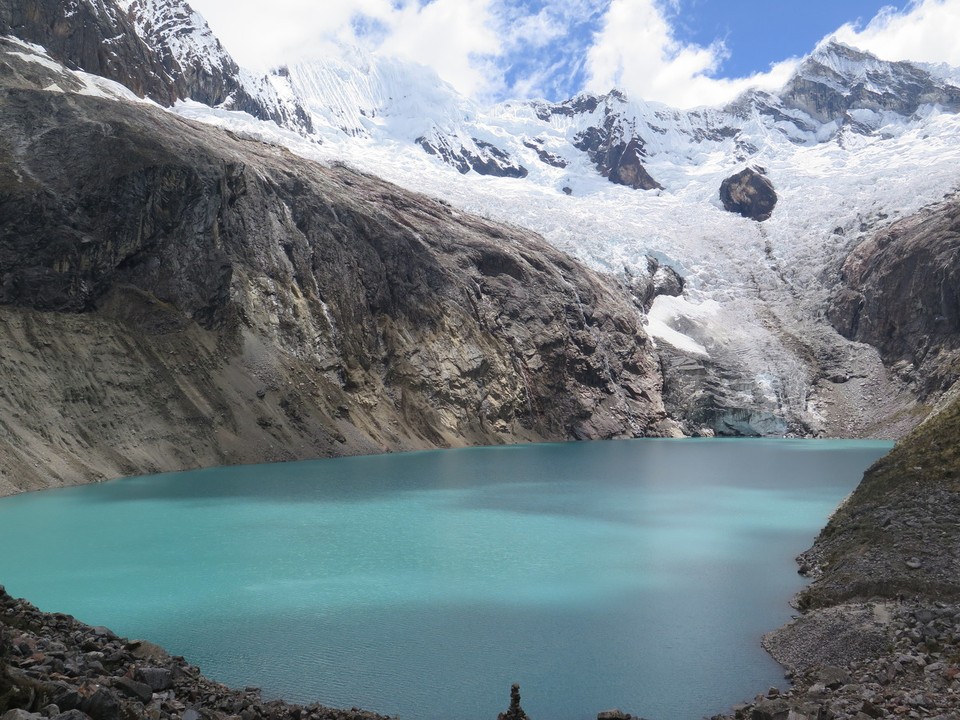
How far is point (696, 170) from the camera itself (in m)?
151

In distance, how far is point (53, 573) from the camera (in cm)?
1803

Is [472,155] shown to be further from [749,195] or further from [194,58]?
[194,58]

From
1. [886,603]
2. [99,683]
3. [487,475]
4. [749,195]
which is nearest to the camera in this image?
[99,683]

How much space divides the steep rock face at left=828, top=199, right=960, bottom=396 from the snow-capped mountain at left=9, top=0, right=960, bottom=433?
2.29 meters

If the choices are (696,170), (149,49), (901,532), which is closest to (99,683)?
(901,532)

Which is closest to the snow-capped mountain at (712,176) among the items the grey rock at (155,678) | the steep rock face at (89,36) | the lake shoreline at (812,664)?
the steep rock face at (89,36)

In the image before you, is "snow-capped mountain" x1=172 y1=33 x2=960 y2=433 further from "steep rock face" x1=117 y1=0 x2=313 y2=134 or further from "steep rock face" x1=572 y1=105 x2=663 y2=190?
"steep rock face" x1=117 y1=0 x2=313 y2=134

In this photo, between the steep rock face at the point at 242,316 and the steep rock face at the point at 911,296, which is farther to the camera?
the steep rock face at the point at 911,296

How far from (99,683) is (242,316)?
43.2 meters

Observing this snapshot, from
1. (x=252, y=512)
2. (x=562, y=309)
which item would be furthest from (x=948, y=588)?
(x=562, y=309)

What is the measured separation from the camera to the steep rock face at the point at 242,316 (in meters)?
39.9

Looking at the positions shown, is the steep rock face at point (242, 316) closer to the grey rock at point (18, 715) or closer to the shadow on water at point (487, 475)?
the shadow on water at point (487, 475)

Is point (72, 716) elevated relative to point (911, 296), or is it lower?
lower

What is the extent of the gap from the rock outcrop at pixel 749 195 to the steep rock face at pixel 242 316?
5444 centimetres
